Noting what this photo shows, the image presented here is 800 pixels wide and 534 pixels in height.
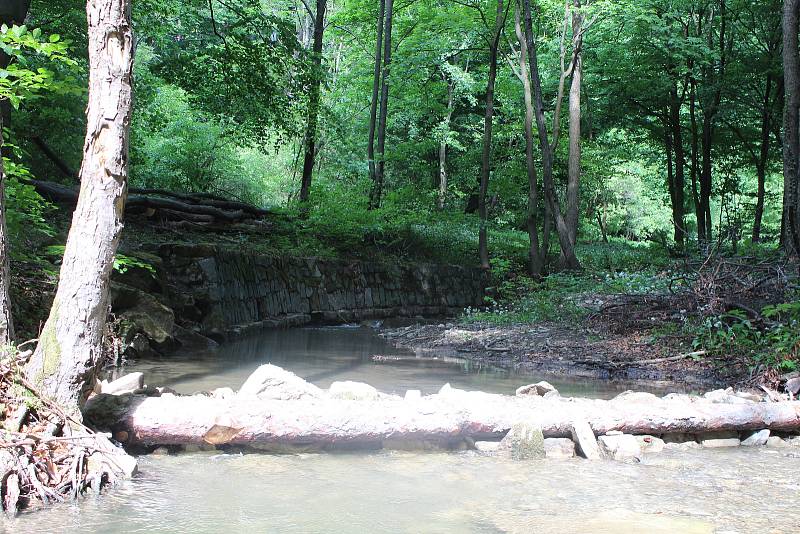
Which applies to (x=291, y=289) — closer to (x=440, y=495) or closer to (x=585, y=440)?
(x=585, y=440)

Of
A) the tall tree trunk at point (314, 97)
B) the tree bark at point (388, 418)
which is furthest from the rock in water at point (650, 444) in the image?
the tall tree trunk at point (314, 97)

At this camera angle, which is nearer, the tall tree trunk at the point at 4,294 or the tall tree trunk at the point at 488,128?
the tall tree trunk at the point at 4,294

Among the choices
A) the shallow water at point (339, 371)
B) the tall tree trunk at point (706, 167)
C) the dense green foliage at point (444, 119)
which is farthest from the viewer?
the tall tree trunk at point (706, 167)

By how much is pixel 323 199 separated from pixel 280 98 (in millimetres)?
2671

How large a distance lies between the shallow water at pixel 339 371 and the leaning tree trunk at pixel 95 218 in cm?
248

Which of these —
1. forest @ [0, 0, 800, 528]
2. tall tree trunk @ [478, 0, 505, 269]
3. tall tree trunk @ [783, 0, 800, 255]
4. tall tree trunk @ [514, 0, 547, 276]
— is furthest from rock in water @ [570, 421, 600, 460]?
tall tree trunk @ [478, 0, 505, 269]

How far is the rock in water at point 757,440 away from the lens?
18.3ft

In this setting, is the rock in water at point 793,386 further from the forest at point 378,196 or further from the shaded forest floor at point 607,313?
the shaded forest floor at point 607,313

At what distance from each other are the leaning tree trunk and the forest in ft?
0.04

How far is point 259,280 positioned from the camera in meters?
13.5

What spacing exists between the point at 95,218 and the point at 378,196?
14.8m

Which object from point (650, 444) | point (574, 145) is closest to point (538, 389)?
point (650, 444)

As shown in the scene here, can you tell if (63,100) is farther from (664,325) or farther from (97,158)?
(664,325)

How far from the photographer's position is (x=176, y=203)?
1407 centimetres
